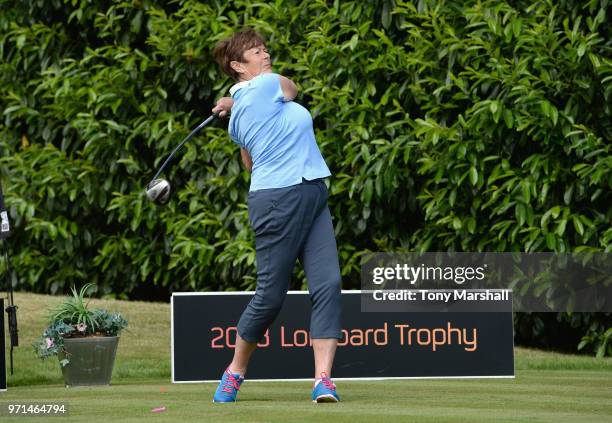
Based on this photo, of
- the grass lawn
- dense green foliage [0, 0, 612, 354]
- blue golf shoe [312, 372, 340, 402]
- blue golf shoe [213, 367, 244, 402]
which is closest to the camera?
the grass lawn

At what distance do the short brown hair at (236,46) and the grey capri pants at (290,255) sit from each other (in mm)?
662

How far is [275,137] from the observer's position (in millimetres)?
5891

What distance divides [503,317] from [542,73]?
1.82 m

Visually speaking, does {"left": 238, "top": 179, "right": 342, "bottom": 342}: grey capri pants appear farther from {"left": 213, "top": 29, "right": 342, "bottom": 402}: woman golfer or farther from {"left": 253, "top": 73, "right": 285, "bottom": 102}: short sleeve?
{"left": 253, "top": 73, "right": 285, "bottom": 102}: short sleeve

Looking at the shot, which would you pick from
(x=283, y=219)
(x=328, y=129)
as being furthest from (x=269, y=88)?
(x=328, y=129)

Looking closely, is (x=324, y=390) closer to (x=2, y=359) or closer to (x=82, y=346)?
(x=82, y=346)

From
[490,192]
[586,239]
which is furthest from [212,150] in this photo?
[586,239]

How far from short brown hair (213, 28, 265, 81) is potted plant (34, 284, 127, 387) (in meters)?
2.01

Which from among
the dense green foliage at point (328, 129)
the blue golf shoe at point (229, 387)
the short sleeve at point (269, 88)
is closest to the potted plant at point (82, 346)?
the blue golf shoe at point (229, 387)

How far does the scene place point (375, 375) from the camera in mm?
7516

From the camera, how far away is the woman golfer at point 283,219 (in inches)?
231

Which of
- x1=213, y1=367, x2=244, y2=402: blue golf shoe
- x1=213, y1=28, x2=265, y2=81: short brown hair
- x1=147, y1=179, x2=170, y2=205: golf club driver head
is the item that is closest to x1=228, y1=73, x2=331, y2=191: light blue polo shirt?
x1=213, y1=28, x2=265, y2=81: short brown hair

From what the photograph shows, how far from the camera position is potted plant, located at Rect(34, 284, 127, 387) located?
285 inches

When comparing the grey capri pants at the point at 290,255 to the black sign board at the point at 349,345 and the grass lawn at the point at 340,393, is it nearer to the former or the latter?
the grass lawn at the point at 340,393
